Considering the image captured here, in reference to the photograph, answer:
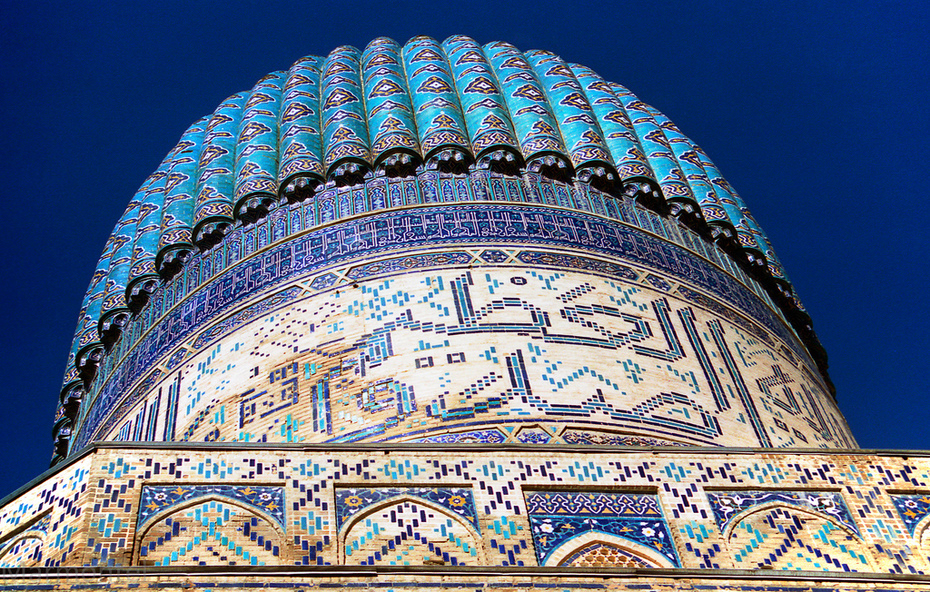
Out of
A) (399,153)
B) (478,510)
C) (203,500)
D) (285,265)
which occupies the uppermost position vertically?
(399,153)

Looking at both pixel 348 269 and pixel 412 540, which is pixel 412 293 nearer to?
pixel 348 269

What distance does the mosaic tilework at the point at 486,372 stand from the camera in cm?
649

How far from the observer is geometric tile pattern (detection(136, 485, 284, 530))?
15.2ft

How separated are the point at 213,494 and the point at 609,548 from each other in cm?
Result: 139

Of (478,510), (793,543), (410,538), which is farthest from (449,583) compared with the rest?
(793,543)

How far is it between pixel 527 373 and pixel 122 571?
2.93m

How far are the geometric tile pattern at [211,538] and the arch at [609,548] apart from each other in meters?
0.97

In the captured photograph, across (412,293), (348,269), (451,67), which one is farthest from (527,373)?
(451,67)

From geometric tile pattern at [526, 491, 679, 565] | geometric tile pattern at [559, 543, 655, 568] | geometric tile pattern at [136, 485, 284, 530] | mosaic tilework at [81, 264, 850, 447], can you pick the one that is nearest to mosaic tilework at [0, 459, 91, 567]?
geometric tile pattern at [136, 485, 284, 530]

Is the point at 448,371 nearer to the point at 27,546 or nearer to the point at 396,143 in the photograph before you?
the point at 396,143

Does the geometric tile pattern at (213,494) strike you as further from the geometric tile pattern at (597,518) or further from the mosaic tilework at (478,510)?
the geometric tile pattern at (597,518)

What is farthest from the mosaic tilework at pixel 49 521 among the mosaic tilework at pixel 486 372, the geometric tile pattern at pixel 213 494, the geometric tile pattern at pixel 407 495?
the mosaic tilework at pixel 486 372

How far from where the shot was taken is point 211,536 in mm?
4562

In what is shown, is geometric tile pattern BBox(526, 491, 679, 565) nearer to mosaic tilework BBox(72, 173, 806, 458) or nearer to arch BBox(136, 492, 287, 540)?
arch BBox(136, 492, 287, 540)
